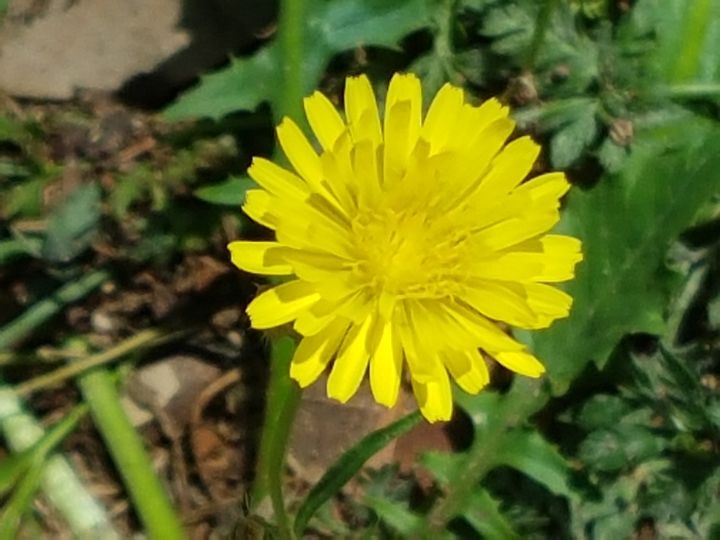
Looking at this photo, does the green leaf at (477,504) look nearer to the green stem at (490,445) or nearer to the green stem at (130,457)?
the green stem at (490,445)

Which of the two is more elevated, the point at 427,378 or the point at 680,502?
the point at 427,378

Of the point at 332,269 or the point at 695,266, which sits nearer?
the point at 332,269

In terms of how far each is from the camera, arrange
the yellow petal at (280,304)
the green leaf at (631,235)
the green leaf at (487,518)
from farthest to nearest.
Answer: the green leaf at (487,518) → the green leaf at (631,235) → the yellow petal at (280,304)

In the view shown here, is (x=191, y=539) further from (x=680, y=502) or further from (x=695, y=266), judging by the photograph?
(x=695, y=266)

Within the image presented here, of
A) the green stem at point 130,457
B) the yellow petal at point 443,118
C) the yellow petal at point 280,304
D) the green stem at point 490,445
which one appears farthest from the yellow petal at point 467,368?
the green stem at point 130,457

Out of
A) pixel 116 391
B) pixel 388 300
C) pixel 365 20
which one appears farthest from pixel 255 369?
pixel 388 300

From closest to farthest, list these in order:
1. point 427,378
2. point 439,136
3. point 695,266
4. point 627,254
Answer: point 427,378, point 439,136, point 627,254, point 695,266

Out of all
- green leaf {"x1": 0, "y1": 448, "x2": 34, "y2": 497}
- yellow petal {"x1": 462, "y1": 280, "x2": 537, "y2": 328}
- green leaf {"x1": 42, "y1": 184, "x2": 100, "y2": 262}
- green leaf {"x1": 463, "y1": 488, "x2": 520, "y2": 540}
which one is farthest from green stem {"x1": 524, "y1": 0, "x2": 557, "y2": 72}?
green leaf {"x1": 0, "y1": 448, "x2": 34, "y2": 497}

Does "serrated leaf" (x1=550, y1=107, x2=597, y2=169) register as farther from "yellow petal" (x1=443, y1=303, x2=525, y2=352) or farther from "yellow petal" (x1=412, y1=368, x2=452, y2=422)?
"yellow petal" (x1=412, y1=368, x2=452, y2=422)
